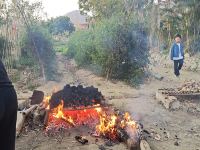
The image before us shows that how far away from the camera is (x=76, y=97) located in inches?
293

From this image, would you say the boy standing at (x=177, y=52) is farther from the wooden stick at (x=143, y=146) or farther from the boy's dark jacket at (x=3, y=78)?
the boy's dark jacket at (x=3, y=78)

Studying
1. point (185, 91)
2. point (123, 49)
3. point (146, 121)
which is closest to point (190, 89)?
point (185, 91)

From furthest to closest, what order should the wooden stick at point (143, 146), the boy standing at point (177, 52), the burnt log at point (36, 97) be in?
1. the boy standing at point (177, 52)
2. the burnt log at point (36, 97)
3. the wooden stick at point (143, 146)

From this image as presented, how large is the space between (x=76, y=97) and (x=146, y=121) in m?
1.78

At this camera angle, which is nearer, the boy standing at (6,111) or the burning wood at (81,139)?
the boy standing at (6,111)

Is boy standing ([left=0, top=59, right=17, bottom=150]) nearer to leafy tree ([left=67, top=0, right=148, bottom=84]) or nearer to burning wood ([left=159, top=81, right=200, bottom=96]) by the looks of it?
burning wood ([left=159, top=81, right=200, bottom=96])

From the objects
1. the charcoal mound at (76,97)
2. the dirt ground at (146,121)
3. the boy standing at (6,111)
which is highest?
the boy standing at (6,111)

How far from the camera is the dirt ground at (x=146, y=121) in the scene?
6.31m

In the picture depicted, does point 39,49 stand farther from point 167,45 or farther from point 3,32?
point 167,45

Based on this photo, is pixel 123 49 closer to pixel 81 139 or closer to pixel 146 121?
pixel 146 121

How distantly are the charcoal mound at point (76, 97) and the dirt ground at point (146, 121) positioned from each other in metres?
0.77

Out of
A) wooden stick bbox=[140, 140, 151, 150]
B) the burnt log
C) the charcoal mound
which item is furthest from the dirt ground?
the burnt log

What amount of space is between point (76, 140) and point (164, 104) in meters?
3.89

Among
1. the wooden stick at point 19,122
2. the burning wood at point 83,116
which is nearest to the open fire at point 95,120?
the burning wood at point 83,116
